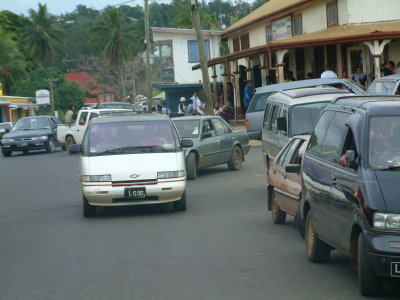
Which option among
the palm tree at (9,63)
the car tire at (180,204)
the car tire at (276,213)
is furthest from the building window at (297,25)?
the palm tree at (9,63)

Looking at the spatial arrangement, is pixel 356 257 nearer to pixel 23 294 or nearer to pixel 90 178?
pixel 23 294

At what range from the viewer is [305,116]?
16.2m

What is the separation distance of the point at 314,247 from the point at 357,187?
1.96 m

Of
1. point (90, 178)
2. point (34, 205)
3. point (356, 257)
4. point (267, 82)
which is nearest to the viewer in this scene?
point (356, 257)

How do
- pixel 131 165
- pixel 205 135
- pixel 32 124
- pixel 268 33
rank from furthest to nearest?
pixel 268 33 < pixel 32 124 < pixel 205 135 < pixel 131 165

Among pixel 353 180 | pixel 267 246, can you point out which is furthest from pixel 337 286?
pixel 267 246

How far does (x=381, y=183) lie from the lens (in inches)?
296

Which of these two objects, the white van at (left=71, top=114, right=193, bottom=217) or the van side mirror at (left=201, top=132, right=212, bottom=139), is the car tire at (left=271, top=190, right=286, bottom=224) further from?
the van side mirror at (left=201, top=132, right=212, bottom=139)

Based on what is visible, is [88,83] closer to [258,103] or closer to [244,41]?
[244,41]

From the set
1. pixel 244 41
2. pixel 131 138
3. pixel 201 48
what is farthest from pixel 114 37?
pixel 131 138

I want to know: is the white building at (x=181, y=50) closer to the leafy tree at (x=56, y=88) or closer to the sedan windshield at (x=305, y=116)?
the leafy tree at (x=56, y=88)

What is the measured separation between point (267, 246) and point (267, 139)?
7.11m

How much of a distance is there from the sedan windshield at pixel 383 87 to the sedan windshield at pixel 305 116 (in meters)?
2.81

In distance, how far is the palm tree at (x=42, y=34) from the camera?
105000 millimetres
